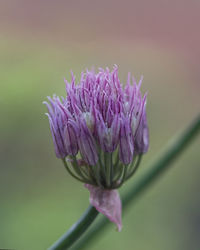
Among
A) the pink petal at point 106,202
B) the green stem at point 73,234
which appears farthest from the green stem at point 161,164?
the green stem at point 73,234

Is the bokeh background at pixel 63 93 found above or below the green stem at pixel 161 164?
below

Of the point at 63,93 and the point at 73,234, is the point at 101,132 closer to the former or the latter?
the point at 73,234

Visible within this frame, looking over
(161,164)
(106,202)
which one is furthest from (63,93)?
(106,202)

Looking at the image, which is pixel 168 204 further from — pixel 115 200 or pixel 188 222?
pixel 115 200

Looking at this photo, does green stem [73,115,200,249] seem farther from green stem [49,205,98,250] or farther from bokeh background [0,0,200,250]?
bokeh background [0,0,200,250]

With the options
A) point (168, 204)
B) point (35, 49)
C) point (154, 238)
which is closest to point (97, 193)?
point (154, 238)

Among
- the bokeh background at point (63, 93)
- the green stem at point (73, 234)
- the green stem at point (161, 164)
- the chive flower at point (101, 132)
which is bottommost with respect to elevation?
the bokeh background at point (63, 93)

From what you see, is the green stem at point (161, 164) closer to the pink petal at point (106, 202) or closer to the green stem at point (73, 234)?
the pink petal at point (106, 202)
